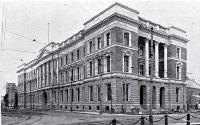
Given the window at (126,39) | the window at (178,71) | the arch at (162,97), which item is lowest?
the arch at (162,97)

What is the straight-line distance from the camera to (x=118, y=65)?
3394 centimetres

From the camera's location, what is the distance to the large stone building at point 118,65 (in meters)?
34.5

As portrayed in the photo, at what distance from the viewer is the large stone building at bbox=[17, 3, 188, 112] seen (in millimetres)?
34469

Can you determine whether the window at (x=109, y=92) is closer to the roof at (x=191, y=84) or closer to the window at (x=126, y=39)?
the window at (x=126, y=39)

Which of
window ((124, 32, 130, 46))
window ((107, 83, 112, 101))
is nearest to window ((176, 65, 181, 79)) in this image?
window ((124, 32, 130, 46))

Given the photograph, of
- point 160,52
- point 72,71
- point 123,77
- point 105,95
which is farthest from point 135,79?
point 72,71

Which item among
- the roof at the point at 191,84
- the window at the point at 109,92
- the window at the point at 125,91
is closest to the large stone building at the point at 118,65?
the window at the point at 125,91

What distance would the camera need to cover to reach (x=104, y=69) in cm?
3591

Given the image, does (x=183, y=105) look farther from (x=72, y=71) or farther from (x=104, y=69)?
(x=72, y=71)

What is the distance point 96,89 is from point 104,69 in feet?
13.6

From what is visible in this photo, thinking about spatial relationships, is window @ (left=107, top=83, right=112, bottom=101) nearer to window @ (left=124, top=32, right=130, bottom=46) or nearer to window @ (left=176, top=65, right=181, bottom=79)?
window @ (left=124, top=32, right=130, bottom=46)

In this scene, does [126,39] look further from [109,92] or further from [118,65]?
[109,92]

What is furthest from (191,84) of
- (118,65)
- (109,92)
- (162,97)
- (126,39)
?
(118,65)

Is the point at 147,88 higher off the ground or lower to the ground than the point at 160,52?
Answer: lower
